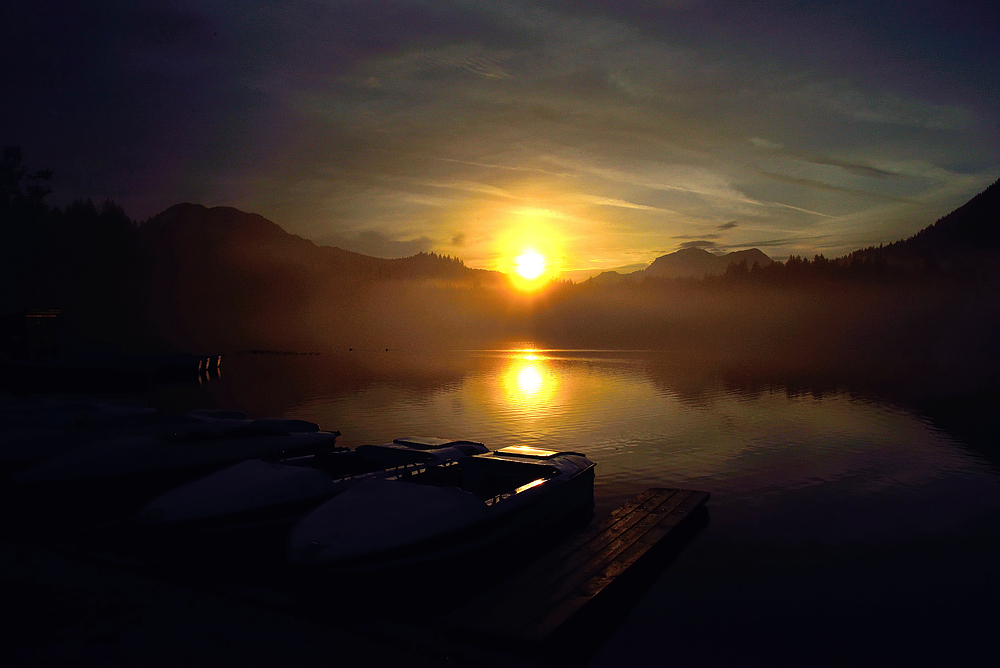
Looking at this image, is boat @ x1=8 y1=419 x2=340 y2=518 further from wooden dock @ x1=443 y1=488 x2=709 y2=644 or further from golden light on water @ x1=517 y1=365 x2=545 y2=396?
golden light on water @ x1=517 y1=365 x2=545 y2=396

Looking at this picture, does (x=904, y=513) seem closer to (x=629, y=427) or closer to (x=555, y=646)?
(x=555, y=646)

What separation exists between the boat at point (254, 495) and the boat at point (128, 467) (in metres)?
1.17

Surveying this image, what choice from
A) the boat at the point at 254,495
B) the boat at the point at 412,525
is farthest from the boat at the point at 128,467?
the boat at the point at 412,525

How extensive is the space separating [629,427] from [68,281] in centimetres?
9724

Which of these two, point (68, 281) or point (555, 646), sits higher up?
point (68, 281)

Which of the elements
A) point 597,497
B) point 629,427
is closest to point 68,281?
point 629,427

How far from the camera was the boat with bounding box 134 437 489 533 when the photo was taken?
1202 cm

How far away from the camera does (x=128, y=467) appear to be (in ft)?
56.1

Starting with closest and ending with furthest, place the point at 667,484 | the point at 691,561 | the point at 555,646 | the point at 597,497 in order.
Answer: the point at 555,646 → the point at 691,561 → the point at 597,497 → the point at 667,484

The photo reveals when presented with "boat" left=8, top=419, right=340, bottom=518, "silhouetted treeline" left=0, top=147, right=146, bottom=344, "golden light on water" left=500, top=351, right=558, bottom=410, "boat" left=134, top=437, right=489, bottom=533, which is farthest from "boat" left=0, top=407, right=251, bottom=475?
"silhouetted treeline" left=0, top=147, right=146, bottom=344

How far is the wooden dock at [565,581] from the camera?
361 inches

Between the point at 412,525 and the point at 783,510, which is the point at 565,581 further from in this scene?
the point at 783,510

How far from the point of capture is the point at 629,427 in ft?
129

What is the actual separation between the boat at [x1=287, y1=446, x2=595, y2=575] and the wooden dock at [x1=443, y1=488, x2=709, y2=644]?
Result: 3.37 feet
